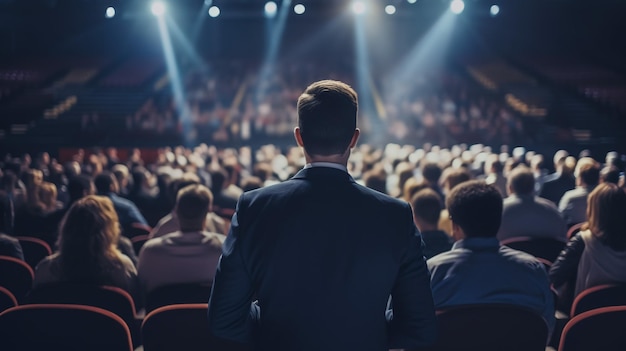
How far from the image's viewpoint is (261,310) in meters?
1.94

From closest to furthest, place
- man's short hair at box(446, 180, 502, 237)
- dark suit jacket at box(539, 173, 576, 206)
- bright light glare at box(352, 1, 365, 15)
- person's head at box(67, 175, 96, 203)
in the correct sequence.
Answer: man's short hair at box(446, 180, 502, 237) → person's head at box(67, 175, 96, 203) → dark suit jacket at box(539, 173, 576, 206) → bright light glare at box(352, 1, 365, 15)

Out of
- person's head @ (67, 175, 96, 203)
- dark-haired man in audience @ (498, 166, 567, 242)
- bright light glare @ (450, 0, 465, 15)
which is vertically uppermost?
bright light glare @ (450, 0, 465, 15)

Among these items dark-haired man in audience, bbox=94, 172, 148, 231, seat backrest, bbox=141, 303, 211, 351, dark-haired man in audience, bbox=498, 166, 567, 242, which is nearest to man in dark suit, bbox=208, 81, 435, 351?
seat backrest, bbox=141, 303, 211, 351

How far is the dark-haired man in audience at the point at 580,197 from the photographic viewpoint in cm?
619

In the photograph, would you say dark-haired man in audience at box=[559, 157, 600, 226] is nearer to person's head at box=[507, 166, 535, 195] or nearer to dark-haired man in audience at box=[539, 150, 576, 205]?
Answer: person's head at box=[507, 166, 535, 195]

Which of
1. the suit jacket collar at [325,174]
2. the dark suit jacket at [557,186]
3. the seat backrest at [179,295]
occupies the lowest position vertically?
the dark suit jacket at [557,186]

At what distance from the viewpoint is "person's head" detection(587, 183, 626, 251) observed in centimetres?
361

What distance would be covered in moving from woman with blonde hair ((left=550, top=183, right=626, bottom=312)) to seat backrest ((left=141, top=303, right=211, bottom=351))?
2.05 metres

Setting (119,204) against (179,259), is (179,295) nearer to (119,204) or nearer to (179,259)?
(179,259)

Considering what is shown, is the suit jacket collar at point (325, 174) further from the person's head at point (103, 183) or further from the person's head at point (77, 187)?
the person's head at point (103, 183)

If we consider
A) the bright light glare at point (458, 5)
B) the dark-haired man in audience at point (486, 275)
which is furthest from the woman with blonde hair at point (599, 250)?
the bright light glare at point (458, 5)

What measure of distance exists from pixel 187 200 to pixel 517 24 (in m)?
28.2

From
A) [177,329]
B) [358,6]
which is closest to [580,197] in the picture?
[177,329]

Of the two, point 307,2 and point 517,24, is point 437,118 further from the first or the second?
point 517,24
